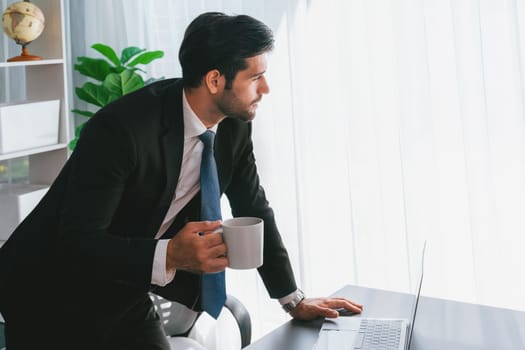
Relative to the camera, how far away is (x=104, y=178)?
1.33m

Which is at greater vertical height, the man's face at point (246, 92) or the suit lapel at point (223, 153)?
the man's face at point (246, 92)

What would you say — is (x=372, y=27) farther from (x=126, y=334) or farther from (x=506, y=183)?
(x=126, y=334)

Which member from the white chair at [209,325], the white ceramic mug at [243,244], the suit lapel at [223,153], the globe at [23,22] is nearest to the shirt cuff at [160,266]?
the white ceramic mug at [243,244]

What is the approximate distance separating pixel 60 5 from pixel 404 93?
5.43 ft

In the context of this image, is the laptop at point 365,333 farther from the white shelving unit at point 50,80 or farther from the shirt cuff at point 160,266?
the white shelving unit at point 50,80

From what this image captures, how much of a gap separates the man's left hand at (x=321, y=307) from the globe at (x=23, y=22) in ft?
6.47

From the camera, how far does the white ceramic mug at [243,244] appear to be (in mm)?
1227

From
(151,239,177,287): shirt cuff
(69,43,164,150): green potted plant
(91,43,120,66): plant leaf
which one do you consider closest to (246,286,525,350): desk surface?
(151,239,177,287): shirt cuff

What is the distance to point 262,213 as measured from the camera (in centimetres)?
174

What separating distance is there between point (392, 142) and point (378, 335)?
144 centimetres

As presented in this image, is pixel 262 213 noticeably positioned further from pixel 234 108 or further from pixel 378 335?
pixel 378 335

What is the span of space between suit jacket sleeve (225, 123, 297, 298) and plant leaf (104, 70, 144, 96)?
1.53 meters

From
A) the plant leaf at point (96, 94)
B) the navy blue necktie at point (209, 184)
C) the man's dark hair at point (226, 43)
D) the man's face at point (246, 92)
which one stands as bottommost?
the navy blue necktie at point (209, 184)

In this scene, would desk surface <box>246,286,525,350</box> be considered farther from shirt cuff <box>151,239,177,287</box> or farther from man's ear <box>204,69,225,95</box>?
man's ear <box>204,69,225,95</box>
